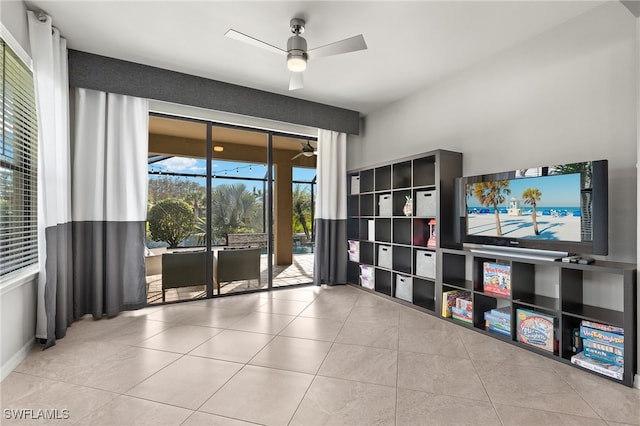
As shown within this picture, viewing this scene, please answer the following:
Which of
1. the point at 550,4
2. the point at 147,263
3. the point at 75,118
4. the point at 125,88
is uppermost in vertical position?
the point at 550,4

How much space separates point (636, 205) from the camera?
219 centimetres

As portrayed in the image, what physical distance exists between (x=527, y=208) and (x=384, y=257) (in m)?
1.89

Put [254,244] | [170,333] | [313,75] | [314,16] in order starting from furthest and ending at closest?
1. [254,244]
2. [313,75]
3. [170,333]
4. [314,16]

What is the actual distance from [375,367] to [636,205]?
219 centimetres

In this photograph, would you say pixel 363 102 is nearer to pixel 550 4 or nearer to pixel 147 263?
pixel 550 4

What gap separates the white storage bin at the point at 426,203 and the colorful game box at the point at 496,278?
0.80 metres

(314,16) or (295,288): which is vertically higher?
(314,16)

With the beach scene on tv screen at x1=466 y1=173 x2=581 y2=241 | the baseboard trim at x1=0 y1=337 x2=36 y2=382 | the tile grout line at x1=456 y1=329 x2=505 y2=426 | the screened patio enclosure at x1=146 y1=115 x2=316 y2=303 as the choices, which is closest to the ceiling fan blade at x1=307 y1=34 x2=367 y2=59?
the beach scene on tv screen at x1=466 y1=173 x2=581 y2=241

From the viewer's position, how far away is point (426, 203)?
3.53 m

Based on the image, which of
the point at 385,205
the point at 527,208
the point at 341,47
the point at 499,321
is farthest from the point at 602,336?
the point at 341,47

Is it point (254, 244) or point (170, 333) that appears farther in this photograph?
point (254, 244)

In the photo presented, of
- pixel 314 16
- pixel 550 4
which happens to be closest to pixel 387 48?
pixel 314 16


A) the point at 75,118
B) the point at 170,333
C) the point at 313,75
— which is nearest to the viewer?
the point at 170,333

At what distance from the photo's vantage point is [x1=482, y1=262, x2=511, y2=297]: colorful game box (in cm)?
269
